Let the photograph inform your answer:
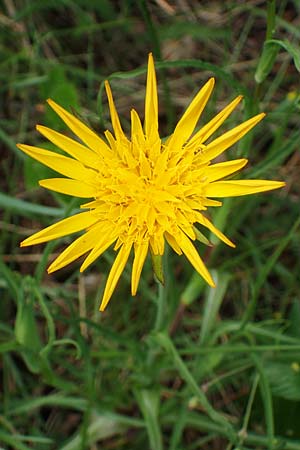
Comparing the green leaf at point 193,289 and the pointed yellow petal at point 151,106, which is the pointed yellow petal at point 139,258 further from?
the green leaf at point 193,289

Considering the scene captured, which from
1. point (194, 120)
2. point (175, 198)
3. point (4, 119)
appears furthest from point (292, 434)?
point (4, 119)

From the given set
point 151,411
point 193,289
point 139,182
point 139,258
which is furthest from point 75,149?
point 151,411

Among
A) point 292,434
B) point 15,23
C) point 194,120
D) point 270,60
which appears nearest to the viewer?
point 194,120

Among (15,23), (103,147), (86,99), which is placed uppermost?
(15,23)

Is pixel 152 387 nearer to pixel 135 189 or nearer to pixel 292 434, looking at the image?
pixel 292 434

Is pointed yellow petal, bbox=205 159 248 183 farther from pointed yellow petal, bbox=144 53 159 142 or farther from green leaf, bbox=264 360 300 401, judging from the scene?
green leaf, bbox=264 360 300 401

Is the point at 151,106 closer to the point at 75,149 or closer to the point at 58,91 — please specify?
the point at 75,149

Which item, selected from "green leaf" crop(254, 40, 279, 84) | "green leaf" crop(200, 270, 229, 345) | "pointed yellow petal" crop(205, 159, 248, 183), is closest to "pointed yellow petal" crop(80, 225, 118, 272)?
"pointed yellow petal" crop(205, 159, 248, 183)

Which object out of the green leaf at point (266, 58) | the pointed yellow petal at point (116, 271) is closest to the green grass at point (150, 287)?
the green leaf at point (266, 58)
